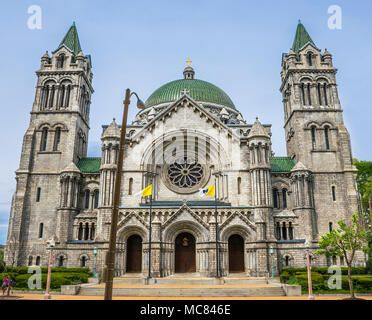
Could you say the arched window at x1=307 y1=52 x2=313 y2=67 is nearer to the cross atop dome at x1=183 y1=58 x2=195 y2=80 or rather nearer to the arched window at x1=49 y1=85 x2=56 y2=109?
the cross atop dome at x1=183 y1=58 x2=195 y2=80

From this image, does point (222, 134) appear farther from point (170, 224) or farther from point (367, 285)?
point (367, 285)

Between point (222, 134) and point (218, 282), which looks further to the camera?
point (222, 134)

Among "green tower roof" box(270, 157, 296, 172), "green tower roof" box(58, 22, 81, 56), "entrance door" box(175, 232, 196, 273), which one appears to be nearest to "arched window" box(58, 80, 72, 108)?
"green tower roof" box(58, 22, 81, 56)

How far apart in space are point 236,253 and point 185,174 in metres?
11.2

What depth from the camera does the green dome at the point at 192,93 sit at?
189ft

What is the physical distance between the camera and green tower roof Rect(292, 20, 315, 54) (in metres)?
50.3

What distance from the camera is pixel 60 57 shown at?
49875mm

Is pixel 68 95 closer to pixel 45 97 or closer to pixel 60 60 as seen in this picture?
pixel 45 97

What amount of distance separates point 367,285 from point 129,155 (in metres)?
27.3

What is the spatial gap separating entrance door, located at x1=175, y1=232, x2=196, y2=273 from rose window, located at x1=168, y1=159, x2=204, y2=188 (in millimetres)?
6758

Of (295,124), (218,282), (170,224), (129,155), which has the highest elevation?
(295,124)

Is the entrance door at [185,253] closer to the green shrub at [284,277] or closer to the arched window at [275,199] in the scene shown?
the green shrub at [284,277]

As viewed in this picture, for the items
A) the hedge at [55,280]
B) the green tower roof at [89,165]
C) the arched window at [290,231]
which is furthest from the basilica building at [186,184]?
the hedge at [55,280]
